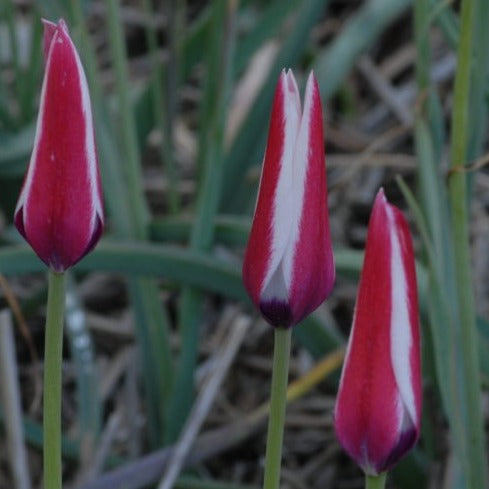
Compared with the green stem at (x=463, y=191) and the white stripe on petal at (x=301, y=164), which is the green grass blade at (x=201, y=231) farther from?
the white stripe on petal at (x=301, y=164)

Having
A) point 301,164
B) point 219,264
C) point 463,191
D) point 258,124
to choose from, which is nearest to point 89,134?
point 301,164

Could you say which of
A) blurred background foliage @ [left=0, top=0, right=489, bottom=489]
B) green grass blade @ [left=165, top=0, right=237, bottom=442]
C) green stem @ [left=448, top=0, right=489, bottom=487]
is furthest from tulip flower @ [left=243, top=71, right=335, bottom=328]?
green grass blade @ [left=165, top=0, right=237, bottom=442]

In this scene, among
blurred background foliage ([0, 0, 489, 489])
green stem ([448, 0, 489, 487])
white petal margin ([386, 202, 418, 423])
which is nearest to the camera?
white petal margin ([386, 202, 418, 423])

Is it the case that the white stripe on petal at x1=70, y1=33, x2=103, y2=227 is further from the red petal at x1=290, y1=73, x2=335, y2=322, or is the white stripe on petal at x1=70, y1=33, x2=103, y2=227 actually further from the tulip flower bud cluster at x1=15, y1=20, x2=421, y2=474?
the red petal at x1=290, y1=73, x2=335, y2=322

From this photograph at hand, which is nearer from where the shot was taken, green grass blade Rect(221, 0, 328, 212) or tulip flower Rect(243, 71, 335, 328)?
tulip flower Rect(243, 71, 335, 328)

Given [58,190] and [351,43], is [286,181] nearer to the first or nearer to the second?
[58,190]

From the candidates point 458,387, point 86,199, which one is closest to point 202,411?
point 458,387

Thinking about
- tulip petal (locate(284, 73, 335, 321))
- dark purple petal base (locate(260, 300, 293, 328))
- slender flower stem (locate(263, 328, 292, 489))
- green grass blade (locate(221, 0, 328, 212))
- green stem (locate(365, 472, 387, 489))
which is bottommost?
green stem (locate(365, 472, 387, 489))
